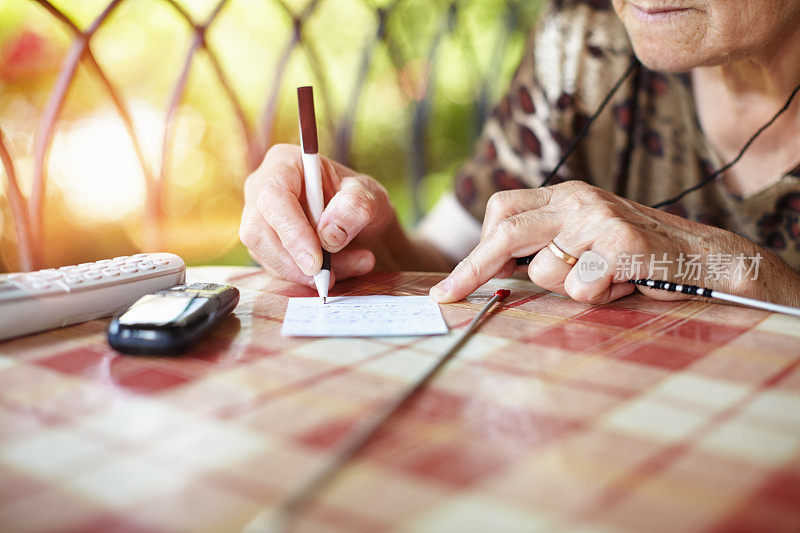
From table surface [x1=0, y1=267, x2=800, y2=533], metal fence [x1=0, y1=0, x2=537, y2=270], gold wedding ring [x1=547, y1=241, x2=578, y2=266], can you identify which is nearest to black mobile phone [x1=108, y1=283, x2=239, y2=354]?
table surface [x1=0, y1=267, x2=800, y2=533]

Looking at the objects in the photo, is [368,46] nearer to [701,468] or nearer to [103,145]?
[103,145]

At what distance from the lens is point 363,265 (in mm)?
997

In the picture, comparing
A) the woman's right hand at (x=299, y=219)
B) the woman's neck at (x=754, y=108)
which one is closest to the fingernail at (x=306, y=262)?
the woman's right hand at (x=299, y=219)

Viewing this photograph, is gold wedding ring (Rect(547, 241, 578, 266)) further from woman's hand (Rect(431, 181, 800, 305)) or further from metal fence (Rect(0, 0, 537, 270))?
metal fence (Rect(0, 0, 537, 270))

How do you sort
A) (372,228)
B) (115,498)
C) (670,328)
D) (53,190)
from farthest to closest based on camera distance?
(53,190) < (372,228) < (670,328) < (115,498)

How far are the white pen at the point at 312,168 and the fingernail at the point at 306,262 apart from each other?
0.05ft

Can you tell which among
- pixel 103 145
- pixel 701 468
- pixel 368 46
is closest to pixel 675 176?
pixel 368 46

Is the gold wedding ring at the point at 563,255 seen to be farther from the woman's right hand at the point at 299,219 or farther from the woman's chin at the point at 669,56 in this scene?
the woman's chin at the point at 669,56

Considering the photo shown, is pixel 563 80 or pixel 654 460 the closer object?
pixel 654 460

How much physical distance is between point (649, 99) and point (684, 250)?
0.66 metres

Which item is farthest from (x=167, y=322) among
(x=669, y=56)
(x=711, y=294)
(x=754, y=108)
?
(x=754, y=108)

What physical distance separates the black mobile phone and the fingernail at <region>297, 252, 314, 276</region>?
0.14 metres

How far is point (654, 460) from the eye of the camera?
0.42 meters

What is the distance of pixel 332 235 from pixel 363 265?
0.46ft
